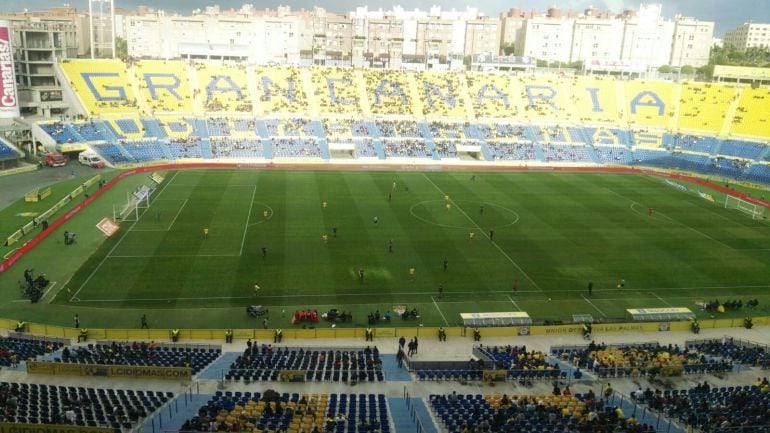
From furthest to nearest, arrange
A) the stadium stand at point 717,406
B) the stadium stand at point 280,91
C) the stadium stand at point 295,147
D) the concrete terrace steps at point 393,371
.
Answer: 1. the stadium stand at point 280,91
2. the stadium stand at point 295,147
3. the concrete terrace steps at point 393,371
4. the stadium stand at point 717,406

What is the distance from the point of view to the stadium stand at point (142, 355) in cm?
2428

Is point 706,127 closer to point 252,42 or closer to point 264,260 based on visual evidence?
point 264,260

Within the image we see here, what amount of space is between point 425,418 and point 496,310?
14283 mm

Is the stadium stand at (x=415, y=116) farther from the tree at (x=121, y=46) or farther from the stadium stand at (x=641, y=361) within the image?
the tree at (x=121, y=46)

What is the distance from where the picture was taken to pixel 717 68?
322ft

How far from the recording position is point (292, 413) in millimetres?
19625

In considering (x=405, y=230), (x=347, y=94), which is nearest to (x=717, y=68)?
(x=347, y=94)

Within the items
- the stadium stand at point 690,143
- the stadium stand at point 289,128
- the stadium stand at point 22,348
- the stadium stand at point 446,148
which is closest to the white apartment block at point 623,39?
the stadium stand at point 690,143

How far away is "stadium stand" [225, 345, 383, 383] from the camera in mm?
24047

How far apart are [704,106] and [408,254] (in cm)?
6884

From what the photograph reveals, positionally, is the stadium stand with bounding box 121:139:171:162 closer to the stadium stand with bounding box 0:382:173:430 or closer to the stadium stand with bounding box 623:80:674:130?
the stadium stand with bounding box 0:382:173:430

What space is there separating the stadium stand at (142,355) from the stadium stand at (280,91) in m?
62.7

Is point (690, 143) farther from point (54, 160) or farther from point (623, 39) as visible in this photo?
point (54, 160)

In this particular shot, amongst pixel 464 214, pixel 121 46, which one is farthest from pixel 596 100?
pixel 121 46
